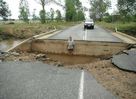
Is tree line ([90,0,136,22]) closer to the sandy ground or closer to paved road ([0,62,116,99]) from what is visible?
the sandy ground

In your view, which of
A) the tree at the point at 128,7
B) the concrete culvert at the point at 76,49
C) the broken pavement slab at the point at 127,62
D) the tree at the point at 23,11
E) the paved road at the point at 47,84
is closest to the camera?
the paved road at the point at 47,84

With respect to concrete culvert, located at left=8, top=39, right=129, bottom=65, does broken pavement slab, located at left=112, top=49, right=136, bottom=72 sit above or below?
above

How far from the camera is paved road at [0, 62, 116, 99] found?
30.3ft

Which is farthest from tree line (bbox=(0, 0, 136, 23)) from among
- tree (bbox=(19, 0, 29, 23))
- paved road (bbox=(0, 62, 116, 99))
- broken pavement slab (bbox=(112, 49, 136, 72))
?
paved road (bbox=(0, 62, 116, 99))

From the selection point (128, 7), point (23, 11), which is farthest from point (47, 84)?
point (23, 11)

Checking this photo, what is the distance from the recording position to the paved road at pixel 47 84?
925 cm

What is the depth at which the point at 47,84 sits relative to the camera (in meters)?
10.6

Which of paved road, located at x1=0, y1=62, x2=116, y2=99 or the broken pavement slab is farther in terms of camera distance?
the broken pavement slab

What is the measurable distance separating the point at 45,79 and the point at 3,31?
1107 inches

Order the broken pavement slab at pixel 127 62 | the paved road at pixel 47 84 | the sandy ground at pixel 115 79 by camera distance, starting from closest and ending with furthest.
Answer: the paved road at pixel 47 84 → the sandy ground at pixel 115 79 → the broken pavement slab at pixel 127 62

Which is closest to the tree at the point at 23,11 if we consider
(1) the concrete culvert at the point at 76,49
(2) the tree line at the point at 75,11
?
(2) the tree line at the point at 75,11

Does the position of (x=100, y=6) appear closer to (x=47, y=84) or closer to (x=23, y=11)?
(x=23, y=11)

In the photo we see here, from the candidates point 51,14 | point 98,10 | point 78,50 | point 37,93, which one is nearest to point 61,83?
point 37,93

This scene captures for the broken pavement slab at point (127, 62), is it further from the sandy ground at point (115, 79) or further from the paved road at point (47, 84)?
the paved road at point (47, 84)
